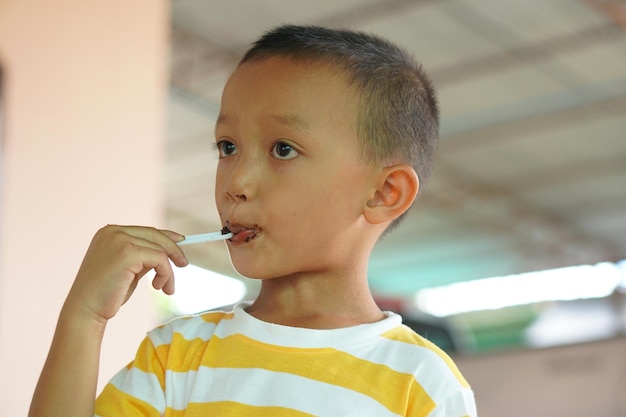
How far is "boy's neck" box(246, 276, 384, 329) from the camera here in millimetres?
1076

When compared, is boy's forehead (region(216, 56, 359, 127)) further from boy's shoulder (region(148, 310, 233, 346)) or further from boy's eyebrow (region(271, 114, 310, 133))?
boy's shoulder (region(148, 310, 233, 346))

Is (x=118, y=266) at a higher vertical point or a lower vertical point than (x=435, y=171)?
lower

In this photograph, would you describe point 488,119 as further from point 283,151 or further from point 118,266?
point 118,266

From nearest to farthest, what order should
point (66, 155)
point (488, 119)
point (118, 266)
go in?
point (118, 266) < point (66, 155) < point (488, 119)

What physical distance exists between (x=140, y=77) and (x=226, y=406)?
6.67 feet

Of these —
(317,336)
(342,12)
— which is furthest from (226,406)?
(342,12)

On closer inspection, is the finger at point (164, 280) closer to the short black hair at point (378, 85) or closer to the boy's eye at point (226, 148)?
the boy's eye at point (226, 148)

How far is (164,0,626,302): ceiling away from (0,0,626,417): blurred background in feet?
0.06

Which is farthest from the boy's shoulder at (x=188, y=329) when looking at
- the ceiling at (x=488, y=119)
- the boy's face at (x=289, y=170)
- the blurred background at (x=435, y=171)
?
the ceiling at (x=488, y=119)

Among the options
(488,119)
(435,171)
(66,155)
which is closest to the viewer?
(66,155)

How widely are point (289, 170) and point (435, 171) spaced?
7.13 metres

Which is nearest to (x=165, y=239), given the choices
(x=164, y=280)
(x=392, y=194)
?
(x=164, y=280)

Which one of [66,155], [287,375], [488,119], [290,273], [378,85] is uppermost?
[488,119]

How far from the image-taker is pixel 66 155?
2.61 meters
